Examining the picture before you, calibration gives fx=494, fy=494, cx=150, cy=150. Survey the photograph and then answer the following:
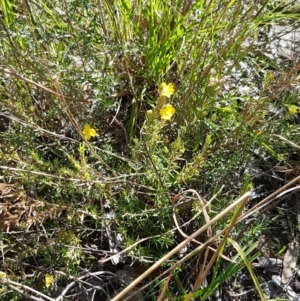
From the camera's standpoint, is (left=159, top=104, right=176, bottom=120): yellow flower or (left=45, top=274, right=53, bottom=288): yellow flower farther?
(left=45, top=274, right=53, bottom=288): yellow flower

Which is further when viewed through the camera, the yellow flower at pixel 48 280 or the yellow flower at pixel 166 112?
the yellow flower at pixel 48 280

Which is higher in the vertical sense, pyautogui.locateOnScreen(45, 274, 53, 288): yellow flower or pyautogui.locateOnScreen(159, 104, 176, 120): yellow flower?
pyautogui.locateOnScreen(159, 104, 176, 120): yellow flower

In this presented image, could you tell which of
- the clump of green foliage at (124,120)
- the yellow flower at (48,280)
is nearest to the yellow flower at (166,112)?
the clump of green foliage at (124,120)

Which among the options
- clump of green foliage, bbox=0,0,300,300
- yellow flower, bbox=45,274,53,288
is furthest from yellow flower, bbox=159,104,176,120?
yellow flower, bbox=45,274,53,288

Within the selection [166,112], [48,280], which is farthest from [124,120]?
[48,280]

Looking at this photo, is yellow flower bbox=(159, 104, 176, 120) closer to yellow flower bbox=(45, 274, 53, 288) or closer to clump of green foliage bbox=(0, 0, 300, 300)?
clump of green foliage bbox=(0, 0, 300, 300)

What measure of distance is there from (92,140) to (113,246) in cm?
37

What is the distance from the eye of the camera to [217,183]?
5.19 feet

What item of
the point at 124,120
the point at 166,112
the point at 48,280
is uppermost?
the point at 166,112

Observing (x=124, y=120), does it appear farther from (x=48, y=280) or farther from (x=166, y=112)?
(x=48, y=280)

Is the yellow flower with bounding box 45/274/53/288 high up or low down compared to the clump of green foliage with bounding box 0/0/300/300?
down

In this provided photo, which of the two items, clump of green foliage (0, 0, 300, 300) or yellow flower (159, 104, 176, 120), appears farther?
clump of green foliage (0, 0, 300, 300)

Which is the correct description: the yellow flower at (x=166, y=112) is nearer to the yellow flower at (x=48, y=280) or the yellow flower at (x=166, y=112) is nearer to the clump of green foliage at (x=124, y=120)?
the clump of green foliage at (x=124, y=120)

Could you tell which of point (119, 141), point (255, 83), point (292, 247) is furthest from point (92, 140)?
point (292, 247)
